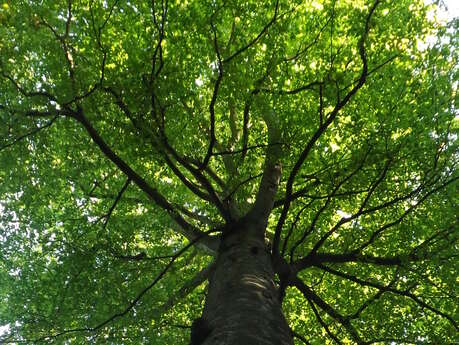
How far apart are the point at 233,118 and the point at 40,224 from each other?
14.7ft

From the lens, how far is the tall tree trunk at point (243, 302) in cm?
277

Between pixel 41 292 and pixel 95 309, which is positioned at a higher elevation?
pixel 41 292

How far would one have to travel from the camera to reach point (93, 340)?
5824mm

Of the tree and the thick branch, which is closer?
the thick branch

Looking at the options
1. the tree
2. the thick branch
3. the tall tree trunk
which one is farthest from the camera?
the tree

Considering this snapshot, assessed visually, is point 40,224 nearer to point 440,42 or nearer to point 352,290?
point 352,290

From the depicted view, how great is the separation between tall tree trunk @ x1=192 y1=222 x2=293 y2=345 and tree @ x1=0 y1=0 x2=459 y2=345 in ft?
0.08

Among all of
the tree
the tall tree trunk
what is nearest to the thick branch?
the tree

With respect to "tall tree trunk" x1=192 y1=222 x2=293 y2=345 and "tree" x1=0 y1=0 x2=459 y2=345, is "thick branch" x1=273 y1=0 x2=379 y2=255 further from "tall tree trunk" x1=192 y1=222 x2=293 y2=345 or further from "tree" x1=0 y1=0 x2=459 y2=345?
"tall tree trunk" x1=192 y1=222 x2=293 y2=345

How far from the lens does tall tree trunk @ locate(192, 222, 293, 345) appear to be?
109 inches

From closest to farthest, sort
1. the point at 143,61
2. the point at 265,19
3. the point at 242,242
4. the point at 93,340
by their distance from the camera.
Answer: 1. the point at 143,61
2. the point at 242,242
3. the point at 265,19
4. the point at 93,340

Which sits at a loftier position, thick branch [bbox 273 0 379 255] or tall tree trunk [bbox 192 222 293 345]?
thick branch [bbox 273 0 379 255]

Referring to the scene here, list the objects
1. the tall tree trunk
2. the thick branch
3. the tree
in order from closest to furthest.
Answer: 1. the tall tree trunk
2. the thick branch
3. the tree

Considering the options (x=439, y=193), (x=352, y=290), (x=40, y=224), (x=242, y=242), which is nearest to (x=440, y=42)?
(x=439, y=193)
